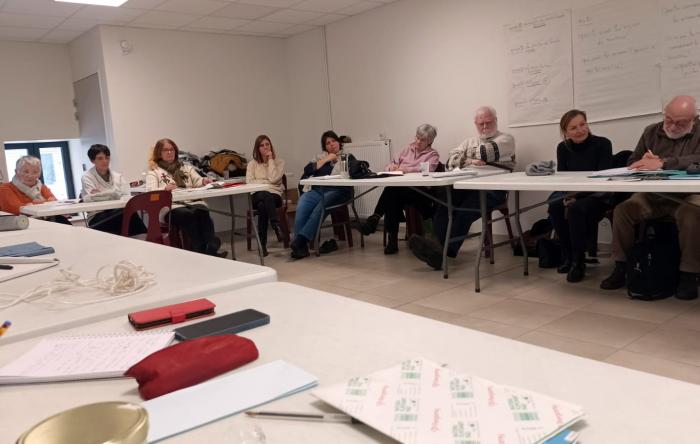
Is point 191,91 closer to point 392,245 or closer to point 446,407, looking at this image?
point 392,245

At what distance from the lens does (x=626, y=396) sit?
652mm

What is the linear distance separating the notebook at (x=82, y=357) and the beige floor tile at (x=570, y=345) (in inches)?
76.7

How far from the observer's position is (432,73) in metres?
5.59

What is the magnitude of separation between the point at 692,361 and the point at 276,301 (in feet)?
6.33

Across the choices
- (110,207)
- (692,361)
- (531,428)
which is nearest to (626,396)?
(531,428)

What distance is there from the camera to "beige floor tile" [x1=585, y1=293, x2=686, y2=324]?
9.41ft

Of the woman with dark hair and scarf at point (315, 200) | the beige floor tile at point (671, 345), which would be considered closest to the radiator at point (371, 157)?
the woman with dark hair and scarf at point (315, 200)

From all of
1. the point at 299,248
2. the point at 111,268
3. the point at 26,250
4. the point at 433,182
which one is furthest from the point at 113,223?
the point at 111,268

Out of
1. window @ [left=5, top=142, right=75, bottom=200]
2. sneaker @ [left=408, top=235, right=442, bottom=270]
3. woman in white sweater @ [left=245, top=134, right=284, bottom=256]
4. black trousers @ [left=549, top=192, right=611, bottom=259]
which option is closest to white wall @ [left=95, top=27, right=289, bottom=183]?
woman in white sweater @ [left=245, top=134, right=284, bottom=256]

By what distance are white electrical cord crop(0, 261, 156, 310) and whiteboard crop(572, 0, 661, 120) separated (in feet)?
12.9

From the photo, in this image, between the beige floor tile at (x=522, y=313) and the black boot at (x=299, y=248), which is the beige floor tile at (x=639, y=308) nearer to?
the beige floor tile at (x=522, y=313)

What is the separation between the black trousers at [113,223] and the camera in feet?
14.9

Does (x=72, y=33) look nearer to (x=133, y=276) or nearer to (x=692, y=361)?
(x=133, y=276)

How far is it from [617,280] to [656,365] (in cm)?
116
